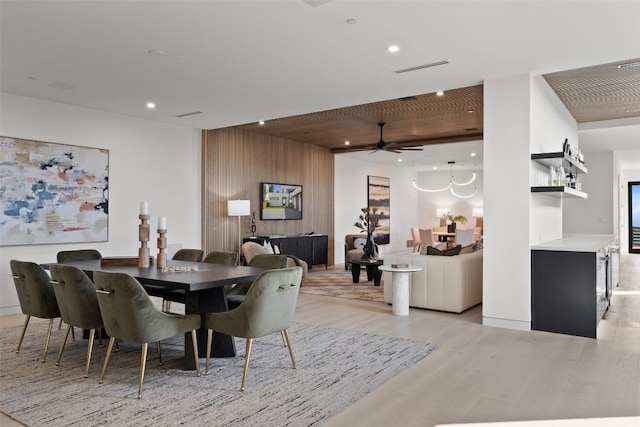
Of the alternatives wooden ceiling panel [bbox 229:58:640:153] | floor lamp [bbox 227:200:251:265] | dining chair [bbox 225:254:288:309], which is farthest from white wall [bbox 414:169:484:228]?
dining chair [bbox 225:254:288:309]

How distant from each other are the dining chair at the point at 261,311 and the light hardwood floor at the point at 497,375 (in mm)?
811

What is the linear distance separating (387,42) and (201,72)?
199 centimetres

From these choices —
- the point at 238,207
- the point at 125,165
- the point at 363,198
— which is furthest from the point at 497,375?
the point at 363,198

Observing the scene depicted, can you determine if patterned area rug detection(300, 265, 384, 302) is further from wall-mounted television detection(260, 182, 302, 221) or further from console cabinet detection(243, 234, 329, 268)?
wall-mounted television detection(260, 182, 302, 221)

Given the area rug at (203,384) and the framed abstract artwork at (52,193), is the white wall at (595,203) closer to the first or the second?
the area rug at (203,384)

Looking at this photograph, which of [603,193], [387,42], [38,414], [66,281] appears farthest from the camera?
[603,193]

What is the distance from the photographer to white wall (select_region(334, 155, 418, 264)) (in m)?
11.7

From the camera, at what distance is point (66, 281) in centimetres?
354

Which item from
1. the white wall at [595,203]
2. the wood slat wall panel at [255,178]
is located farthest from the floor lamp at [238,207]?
the white wall at [595,203]

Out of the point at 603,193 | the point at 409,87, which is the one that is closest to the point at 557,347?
the point at 409,87

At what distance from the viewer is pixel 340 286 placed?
7906 millimetres

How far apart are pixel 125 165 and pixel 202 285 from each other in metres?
4.35

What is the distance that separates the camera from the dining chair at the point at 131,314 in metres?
3.11

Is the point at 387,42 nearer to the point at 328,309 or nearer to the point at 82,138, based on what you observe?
the point at 328,309
